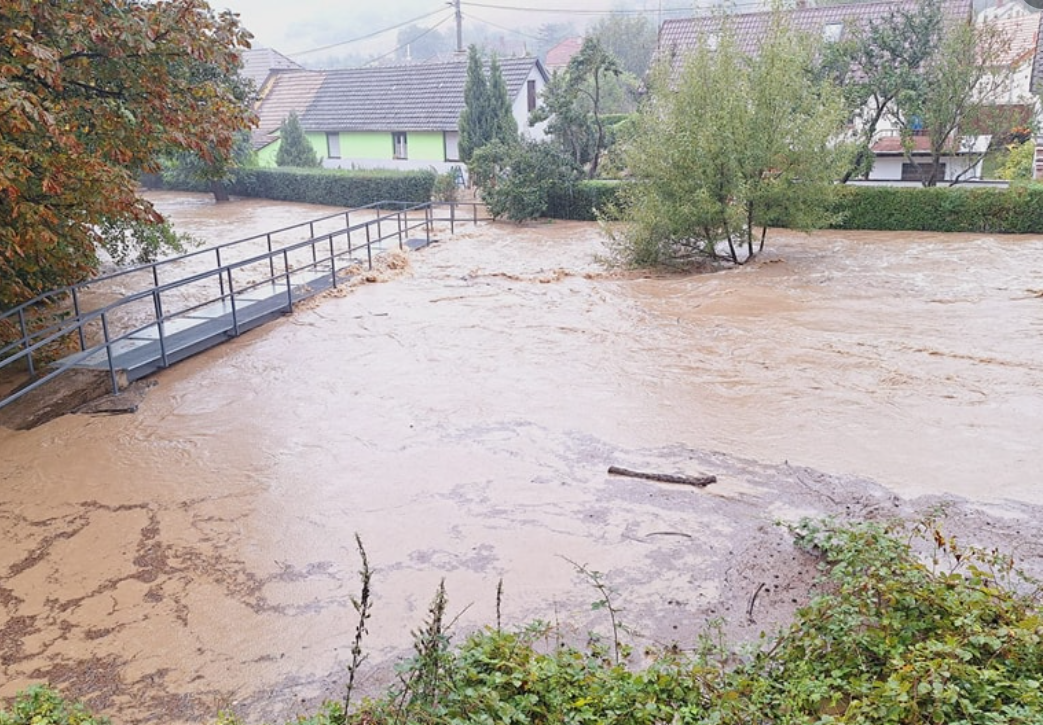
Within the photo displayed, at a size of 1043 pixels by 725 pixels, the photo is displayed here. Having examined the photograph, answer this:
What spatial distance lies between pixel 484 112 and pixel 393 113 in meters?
6.64

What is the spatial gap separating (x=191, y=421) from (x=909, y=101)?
1977cm

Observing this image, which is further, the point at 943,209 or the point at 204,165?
the point at 204,165

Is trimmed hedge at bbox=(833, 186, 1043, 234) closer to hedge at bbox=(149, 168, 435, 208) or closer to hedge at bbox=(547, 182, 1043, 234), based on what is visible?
hedge at bbox=(547, 182, 1043, 234)

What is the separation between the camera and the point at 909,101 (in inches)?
870

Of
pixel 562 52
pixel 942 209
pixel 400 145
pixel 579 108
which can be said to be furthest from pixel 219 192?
pixel 562 52

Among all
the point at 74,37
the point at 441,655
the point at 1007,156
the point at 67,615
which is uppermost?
the point at 74,37

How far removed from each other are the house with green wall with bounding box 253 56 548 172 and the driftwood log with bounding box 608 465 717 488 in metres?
26.9

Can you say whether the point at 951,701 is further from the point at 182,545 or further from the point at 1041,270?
the point at 1041,270

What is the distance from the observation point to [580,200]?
2545 cm

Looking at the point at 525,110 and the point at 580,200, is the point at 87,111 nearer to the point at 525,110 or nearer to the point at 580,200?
the point at 580,200

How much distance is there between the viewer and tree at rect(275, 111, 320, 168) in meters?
33.8

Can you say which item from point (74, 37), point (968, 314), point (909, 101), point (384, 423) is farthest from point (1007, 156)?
point (74, 37)

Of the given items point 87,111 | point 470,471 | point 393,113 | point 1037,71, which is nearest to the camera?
point 470,471

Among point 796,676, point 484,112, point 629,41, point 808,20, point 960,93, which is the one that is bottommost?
point 796,676
